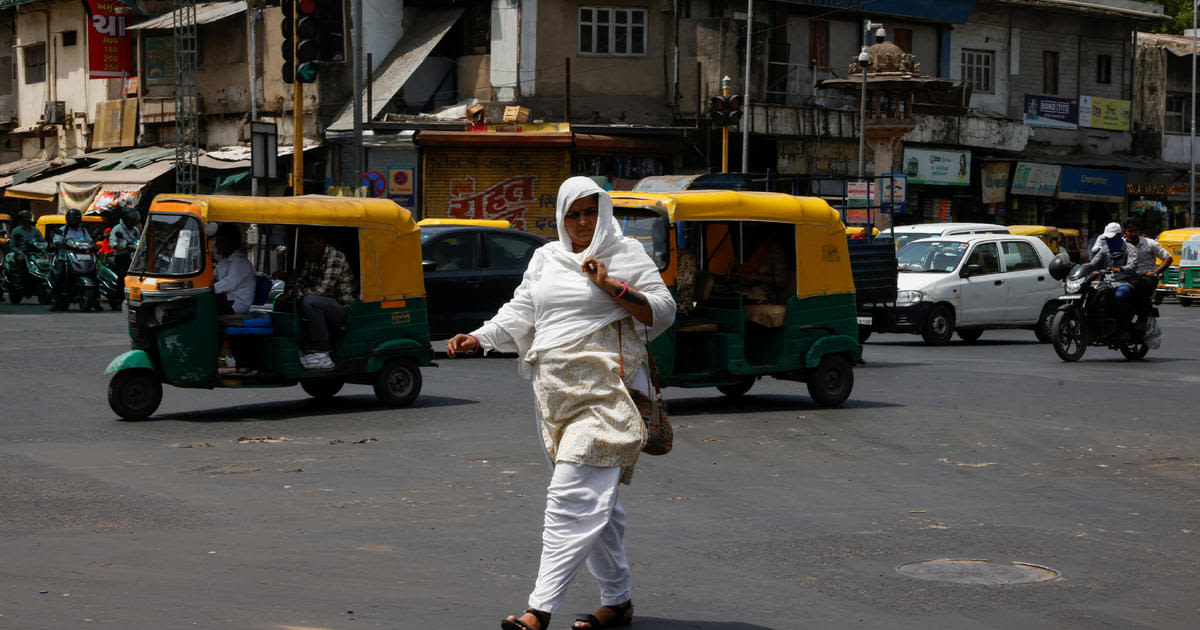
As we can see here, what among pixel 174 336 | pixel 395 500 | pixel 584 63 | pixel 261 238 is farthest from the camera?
pixel 584 63

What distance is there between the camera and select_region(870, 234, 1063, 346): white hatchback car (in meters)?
21.1

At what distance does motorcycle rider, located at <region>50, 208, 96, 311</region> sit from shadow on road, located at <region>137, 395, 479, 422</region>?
13.1 m

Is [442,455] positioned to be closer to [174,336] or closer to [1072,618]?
[174,336]

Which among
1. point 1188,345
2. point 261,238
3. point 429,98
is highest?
point 429,98

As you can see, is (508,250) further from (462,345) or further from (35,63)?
(35,63)

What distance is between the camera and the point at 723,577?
6.24 meters

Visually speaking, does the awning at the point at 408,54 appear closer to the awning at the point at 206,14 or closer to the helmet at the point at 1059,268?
the awning at the point at 206,14

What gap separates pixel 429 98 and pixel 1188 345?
20.5m

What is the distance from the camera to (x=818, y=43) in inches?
1526

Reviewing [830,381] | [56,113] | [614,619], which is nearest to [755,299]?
[830,381]

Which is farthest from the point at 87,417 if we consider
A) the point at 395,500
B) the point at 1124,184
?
the point at 1124,184

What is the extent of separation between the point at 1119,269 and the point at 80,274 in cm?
1648

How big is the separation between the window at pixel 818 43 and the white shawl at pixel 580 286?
1331 inches

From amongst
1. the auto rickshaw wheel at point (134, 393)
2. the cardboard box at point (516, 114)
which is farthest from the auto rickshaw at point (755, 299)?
the cardboard box at point (516, 114)
